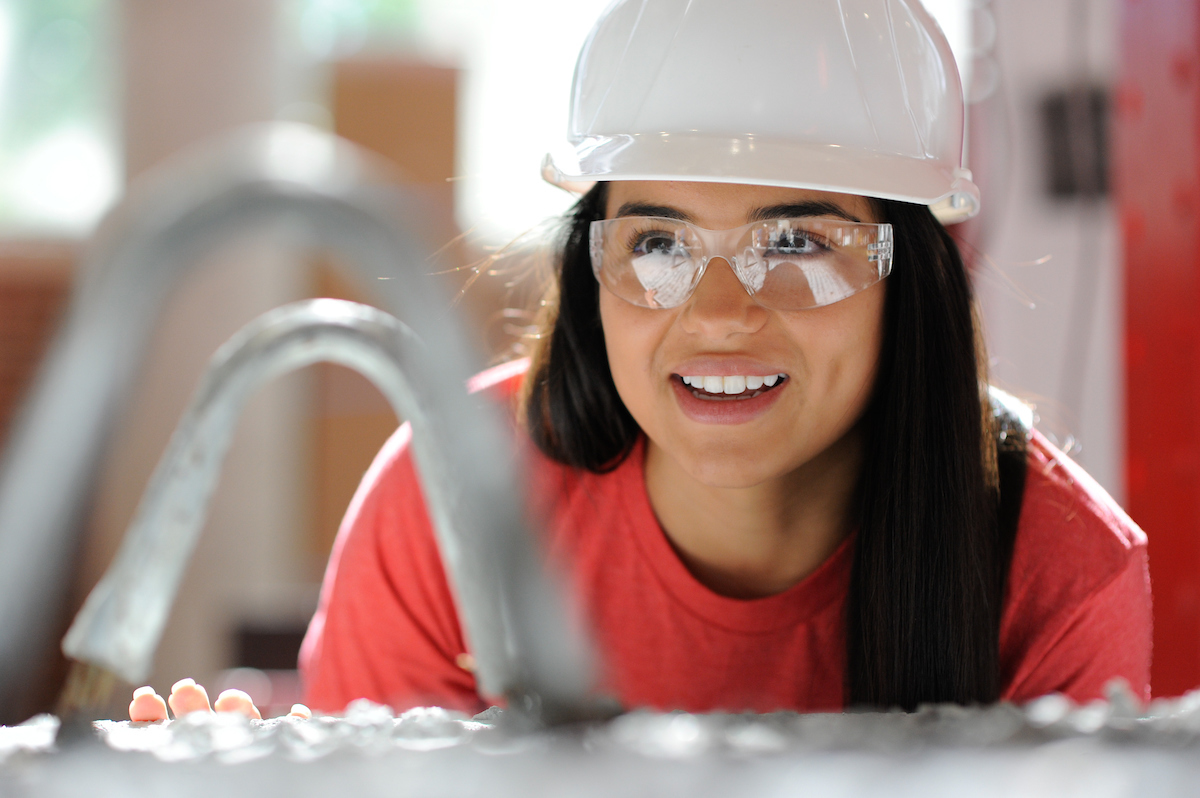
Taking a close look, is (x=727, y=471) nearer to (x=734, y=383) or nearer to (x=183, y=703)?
(x=734, y=383)

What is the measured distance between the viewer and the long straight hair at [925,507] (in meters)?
1.17

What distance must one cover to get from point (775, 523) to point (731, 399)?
0.26 meters

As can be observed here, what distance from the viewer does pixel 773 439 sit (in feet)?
3.74

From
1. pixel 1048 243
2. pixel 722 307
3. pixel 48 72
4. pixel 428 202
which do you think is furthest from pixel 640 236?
pixel 48 72

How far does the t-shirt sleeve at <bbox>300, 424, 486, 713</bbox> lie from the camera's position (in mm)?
1383

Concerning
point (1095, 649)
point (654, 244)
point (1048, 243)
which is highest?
point (1048, 243)

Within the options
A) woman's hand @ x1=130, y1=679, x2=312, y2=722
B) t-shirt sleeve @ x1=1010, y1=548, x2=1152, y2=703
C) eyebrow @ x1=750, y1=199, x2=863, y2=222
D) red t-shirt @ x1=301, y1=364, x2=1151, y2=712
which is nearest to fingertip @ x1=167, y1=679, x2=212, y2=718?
woman's hand @ x1=130, y1=679, x2=312, y2=722

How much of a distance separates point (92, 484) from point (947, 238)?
1044 millimetres

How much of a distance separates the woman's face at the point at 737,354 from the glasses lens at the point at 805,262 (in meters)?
0.02

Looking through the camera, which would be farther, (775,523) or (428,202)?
(428,202)

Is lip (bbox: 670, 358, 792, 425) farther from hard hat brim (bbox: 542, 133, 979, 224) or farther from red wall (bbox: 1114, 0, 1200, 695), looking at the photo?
red wall (bbox: 1114, 0, 1200, 695)

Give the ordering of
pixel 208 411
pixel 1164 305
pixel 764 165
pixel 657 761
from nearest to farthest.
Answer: pixel 657 761 → pixel 208 411 → pixel 764 165 → pixel 1164 305

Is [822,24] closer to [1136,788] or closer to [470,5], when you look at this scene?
[1136,788]

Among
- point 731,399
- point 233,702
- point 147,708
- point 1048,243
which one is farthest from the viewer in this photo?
point 1048,243
